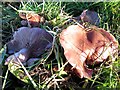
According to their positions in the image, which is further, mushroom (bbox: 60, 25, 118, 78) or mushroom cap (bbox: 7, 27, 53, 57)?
mushroom cap (bbox: 7, 27, 53, 57)

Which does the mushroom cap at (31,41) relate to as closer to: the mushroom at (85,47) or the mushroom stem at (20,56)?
the mushroom stem at (20,56)

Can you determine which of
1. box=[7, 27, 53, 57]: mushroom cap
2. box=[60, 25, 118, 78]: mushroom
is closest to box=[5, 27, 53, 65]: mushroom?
box=[7, 27, 53, 57]: mushroom cap

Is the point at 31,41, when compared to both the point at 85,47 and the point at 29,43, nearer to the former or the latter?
the point at 29,43

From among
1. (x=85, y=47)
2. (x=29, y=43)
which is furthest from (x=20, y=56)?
(x=85, y=47)

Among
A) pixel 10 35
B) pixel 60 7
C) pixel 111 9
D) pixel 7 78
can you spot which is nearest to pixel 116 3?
pixel 111 9

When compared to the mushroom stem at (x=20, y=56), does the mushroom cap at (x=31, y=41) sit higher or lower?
higher

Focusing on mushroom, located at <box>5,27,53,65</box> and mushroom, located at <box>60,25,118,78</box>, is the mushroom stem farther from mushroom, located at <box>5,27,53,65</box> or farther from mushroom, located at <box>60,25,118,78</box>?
mushroom, located at <box>60,25,118,78</box>

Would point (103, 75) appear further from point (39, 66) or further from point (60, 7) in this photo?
point (60, 7)

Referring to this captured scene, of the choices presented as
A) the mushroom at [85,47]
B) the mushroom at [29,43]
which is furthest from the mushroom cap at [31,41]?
the mushroom at [85,47]
